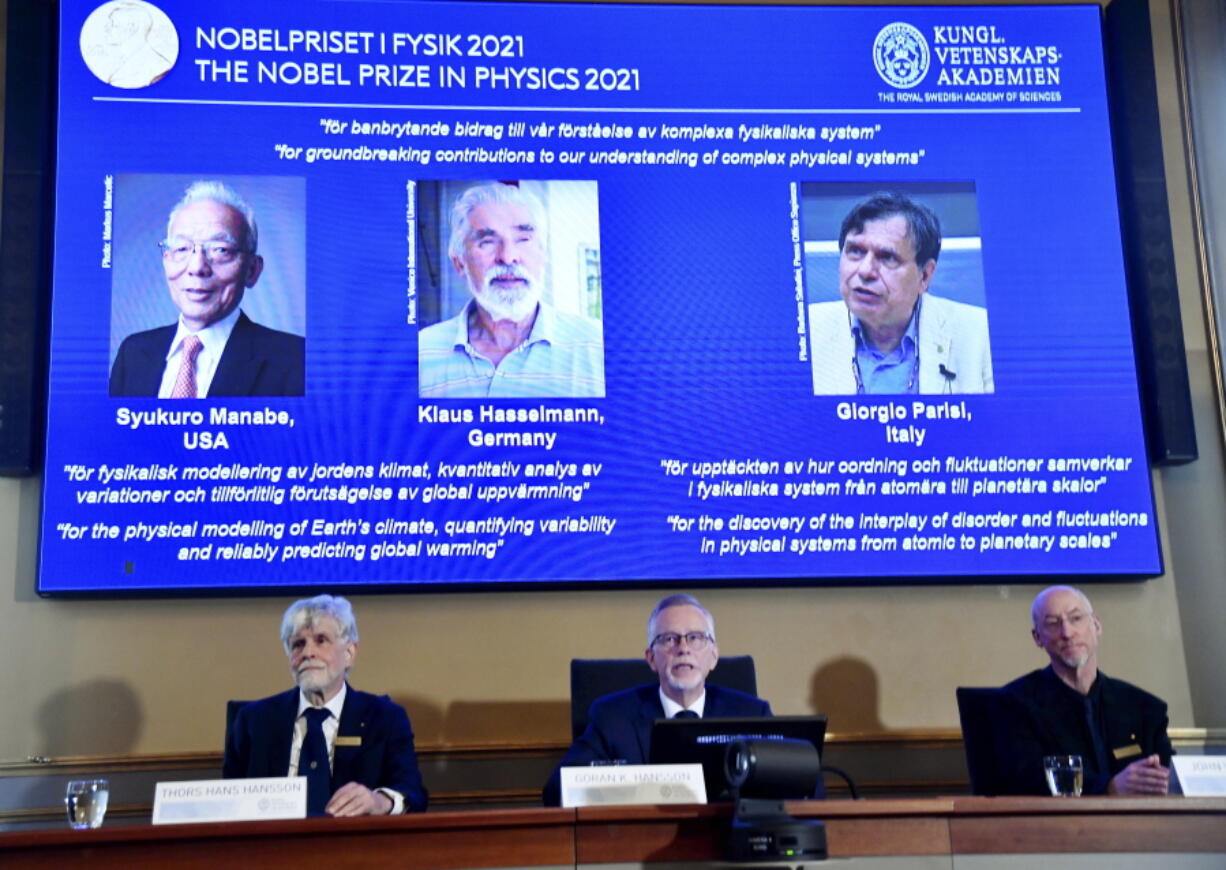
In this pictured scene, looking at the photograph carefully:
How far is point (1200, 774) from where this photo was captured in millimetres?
3012

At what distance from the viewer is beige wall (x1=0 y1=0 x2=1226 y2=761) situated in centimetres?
421

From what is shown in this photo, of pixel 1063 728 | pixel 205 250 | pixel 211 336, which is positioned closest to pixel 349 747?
pixel 211 336

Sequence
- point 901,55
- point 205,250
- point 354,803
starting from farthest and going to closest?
point 901,55
point 205,250
point 354,803

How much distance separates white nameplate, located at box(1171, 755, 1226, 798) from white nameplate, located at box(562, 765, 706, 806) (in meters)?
1.05

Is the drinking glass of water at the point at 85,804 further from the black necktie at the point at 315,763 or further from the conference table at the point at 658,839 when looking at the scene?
the black necktie at the point at 315,763

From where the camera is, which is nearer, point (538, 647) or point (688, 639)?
point (688, 639)

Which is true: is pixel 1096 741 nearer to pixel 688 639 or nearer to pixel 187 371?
pixel 688 639

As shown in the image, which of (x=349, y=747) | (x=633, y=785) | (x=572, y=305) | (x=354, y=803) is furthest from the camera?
(x=572, y=305)

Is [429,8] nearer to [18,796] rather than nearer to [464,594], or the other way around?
[464,594]

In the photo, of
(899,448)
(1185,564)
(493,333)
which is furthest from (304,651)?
(1185,564)

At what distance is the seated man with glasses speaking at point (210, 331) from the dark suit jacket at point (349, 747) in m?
1.08

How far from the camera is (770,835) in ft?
8.16

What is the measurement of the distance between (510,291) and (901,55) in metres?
1.61

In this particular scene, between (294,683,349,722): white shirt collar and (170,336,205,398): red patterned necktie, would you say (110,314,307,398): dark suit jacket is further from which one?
(294,683,349,722): white shirt collar
